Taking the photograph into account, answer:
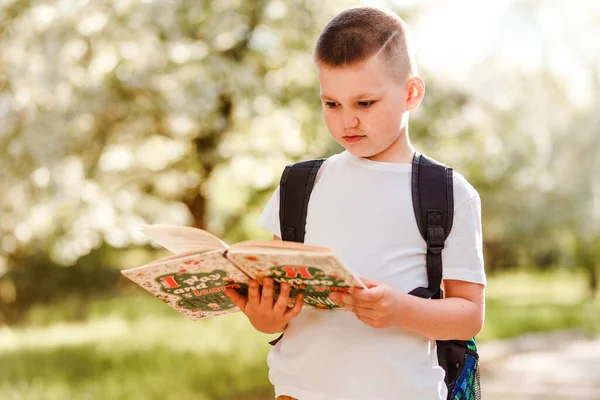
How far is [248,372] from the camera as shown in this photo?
25.1 feet

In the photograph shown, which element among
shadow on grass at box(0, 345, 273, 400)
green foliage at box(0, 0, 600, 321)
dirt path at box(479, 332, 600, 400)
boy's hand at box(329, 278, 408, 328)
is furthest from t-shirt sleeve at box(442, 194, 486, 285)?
dirt path at box(479, 332, 600, 400)

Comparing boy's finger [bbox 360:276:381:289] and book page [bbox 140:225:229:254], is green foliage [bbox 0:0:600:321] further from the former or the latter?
boy's finger [bbox 360:276:381:289]

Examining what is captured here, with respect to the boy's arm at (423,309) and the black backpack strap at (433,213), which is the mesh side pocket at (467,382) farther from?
the black backpack strap at (433,213)

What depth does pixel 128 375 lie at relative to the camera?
289 inches

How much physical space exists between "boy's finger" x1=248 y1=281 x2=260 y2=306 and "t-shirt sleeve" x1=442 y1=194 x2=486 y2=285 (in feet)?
1.43

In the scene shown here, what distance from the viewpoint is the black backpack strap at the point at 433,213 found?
6.55 ft

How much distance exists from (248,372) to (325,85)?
19.4 ft

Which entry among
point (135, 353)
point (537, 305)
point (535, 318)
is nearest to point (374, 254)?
point (135, 353)

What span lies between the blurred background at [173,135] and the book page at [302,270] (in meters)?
4.71

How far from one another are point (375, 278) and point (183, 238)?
1.51ft

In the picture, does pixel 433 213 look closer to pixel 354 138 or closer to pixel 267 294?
pixel 354 138

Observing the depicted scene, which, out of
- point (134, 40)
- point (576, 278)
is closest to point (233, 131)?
point (134, 40)

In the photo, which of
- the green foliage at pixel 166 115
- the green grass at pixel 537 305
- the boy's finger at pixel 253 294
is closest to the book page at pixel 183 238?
the boy's finger at pixel 253 294

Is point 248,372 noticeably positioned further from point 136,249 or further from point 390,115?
point 136,249
